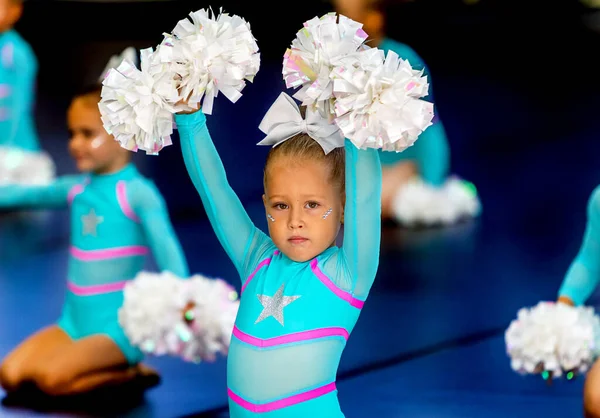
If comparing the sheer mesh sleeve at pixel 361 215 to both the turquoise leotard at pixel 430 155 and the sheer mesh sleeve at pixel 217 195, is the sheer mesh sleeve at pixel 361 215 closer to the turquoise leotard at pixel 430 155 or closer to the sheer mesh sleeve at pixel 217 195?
the sheer mesh sleeve at pixel 217 195

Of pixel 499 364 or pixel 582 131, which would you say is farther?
pixel 582 131

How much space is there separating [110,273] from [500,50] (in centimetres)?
1001

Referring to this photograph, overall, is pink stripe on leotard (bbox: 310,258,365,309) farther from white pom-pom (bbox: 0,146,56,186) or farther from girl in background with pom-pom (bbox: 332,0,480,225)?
white pom-pom (bbox: 0,146,56,186)

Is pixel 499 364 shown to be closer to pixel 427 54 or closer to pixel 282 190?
pixel 282 190

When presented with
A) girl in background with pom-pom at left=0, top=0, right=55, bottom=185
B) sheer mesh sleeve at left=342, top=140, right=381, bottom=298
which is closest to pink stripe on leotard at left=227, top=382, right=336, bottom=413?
sheer mesh sleeve at left=342, top=140, right=381, bottom=298

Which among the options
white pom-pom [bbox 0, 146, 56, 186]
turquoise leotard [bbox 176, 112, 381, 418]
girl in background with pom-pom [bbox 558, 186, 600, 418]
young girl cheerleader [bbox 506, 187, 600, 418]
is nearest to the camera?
turquoise leotard [bbox 176, 112, 381, 418]

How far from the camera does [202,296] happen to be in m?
3.18

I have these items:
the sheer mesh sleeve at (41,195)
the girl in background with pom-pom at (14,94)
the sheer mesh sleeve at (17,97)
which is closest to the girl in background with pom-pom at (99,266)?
the sheer mesh sleeve at (41,195)

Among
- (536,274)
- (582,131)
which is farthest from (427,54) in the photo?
(536,274)

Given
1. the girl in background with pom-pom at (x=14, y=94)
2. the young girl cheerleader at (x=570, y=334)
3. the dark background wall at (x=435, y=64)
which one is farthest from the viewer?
the dark background wall at (x=435, y=64)

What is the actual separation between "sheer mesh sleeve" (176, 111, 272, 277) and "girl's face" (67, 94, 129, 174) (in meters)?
1.11

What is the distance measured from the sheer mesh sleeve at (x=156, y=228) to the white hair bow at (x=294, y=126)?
44.3 inches

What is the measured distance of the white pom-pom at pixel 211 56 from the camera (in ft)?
7.20

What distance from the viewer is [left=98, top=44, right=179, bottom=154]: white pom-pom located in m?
2.18
